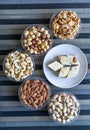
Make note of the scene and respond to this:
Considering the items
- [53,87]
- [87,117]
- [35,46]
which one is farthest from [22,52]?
[87,117]

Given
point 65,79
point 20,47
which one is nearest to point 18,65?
point 20,47

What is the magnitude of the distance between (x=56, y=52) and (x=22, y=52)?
12cm

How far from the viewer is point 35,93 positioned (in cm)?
130

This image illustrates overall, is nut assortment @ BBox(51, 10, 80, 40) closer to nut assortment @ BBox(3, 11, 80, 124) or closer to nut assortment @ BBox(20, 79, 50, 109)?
nut assortment @ BBox(3, 11, 80, 124)

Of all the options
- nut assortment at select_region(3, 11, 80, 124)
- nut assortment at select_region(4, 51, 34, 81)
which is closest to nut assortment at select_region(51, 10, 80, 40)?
nut assortment at select_region(3, 11, 80, 124)

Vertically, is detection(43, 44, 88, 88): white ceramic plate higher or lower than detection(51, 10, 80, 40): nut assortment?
lower

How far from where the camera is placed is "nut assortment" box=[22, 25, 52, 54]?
130cm

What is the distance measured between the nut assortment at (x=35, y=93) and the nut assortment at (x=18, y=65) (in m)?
0.04

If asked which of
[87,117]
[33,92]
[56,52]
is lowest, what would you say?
[87,117]

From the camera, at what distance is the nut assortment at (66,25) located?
130cm

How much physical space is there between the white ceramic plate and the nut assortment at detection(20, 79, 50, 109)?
4 centimetres

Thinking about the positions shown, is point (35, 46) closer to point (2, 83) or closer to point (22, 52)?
point (22, 52)

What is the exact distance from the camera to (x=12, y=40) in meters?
1.33

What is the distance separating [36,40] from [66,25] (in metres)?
0.12
